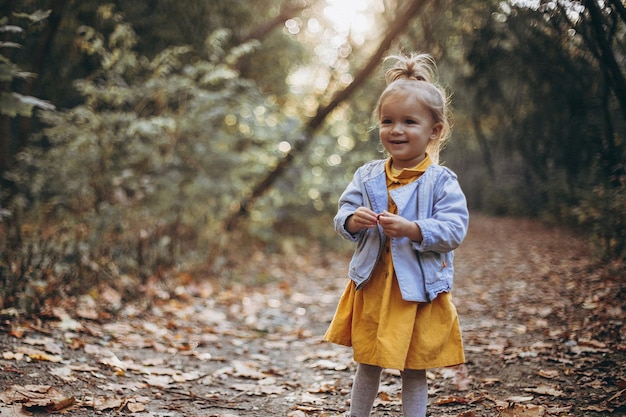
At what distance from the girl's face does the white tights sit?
98 centimetres

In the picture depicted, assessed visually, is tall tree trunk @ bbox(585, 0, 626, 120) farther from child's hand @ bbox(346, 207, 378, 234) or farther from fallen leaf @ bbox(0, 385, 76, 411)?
Answer: fallen leaf @ bbox(0, 385, 76, 411)

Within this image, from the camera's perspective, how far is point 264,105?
7.77m

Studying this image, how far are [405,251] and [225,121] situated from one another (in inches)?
242

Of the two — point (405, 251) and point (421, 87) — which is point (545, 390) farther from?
point (421, 87)

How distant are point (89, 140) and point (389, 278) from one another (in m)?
5.07

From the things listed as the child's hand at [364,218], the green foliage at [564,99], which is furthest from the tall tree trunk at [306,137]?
the child's hand at [364,218]

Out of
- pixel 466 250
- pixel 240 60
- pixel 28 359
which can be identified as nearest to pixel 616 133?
pixel 28 359

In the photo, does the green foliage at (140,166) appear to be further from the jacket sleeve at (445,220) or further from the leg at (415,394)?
the jacket sleeve at (445,220)

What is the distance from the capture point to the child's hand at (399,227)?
217 centimetres

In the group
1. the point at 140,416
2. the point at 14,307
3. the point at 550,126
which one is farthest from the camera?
the point at 550,126

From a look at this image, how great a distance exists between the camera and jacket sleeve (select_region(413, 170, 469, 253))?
2.17 metres

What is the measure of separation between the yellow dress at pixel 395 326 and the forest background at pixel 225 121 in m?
2.18

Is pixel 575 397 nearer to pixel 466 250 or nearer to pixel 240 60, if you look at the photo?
pixel 466 250

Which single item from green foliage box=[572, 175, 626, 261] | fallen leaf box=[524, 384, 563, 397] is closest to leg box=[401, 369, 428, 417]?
fallen leaf box=[524, 384, 563, 397]
